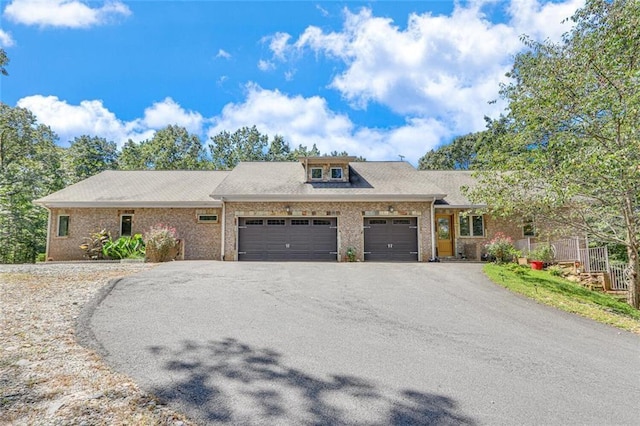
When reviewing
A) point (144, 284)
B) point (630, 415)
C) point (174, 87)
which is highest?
point (174, 87)

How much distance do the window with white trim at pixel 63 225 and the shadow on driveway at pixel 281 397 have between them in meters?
15.2

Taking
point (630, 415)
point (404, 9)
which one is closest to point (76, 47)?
point (404, 9)

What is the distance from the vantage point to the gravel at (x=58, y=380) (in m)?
2.87

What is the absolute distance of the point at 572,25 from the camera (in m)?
9.30

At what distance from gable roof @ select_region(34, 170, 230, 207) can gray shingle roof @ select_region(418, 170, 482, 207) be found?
10.5 m

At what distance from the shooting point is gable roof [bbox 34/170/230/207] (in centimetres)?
1558

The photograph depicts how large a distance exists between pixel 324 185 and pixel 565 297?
10401mm

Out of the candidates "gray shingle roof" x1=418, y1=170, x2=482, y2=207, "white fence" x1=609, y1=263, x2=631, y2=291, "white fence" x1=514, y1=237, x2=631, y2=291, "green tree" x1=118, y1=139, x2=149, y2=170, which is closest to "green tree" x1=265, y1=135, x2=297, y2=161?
"green tree" x1=118, y1=139, x2=149, y2=170

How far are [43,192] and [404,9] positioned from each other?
86.1ft

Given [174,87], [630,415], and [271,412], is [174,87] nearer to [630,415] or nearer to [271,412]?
[271,412]

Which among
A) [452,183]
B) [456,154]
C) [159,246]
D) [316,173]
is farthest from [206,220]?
[456,154]

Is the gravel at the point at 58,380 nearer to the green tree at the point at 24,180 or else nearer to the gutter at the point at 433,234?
the gutter at the point at 433,234

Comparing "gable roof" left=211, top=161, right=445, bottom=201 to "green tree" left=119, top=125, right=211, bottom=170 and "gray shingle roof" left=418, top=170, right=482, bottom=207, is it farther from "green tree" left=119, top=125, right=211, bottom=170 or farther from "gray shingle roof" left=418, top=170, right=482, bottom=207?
"green tree" left=119, top=125, right=211, bottom=170

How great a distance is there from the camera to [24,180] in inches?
902
